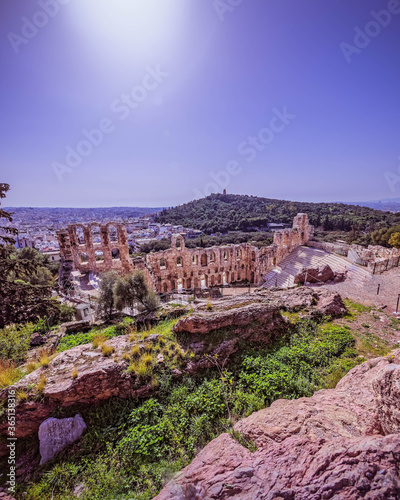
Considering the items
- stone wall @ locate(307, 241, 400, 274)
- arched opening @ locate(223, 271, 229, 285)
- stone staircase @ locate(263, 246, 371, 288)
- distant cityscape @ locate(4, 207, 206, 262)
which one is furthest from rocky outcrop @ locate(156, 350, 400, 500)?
distant cityscape @ locate(4, 207, 206, 262)

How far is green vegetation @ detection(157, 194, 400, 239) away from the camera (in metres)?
67.7

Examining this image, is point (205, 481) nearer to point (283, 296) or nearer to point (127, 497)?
point (127, 497)

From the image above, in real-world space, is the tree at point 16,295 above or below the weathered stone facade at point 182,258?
above

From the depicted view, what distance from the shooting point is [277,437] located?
12.0ft

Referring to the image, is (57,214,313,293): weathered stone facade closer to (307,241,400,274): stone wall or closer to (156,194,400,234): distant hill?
(307,241,400,274): stone wall

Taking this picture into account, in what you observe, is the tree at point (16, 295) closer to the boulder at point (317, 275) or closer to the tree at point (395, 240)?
the boulder at point (317, 275)

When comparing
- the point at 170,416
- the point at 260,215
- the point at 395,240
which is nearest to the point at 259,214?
the point at 260,215

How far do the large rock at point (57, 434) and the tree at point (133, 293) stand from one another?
9386 mm

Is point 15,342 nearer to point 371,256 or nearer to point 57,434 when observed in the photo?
point 57,434

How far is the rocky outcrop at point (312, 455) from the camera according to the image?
7.12ft

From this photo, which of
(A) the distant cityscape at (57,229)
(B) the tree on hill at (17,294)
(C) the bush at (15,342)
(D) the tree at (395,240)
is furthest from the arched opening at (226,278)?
(D) the tree at (395,240)

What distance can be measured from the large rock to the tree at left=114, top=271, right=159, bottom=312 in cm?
939

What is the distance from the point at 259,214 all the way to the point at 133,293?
91794 mm

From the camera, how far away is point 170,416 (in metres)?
5.43
